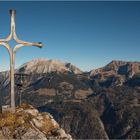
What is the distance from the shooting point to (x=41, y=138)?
26.1 m

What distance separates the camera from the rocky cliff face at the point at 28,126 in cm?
2692

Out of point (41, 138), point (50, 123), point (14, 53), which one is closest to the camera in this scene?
point (41, 138)

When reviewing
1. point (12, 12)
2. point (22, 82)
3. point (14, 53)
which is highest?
point (12, 12)

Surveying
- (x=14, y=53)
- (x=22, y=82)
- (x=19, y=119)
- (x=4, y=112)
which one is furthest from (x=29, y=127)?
(x=22, y=82)

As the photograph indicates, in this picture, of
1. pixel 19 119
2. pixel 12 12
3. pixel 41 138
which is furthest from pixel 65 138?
pixel 12 12

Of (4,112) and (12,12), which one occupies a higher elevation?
(12,12)

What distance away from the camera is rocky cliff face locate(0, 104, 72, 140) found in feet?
88.3

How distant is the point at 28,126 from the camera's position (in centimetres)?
2855

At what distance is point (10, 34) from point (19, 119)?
7432 mm

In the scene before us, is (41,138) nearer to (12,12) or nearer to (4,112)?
(4,112)

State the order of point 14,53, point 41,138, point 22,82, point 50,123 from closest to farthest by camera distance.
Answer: point 41,138, point 14,53, point 50,123, point 22,82

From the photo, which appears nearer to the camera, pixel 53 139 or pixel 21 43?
pixel 53 139

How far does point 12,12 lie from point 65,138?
11.7 metres

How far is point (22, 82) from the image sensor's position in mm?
36406
